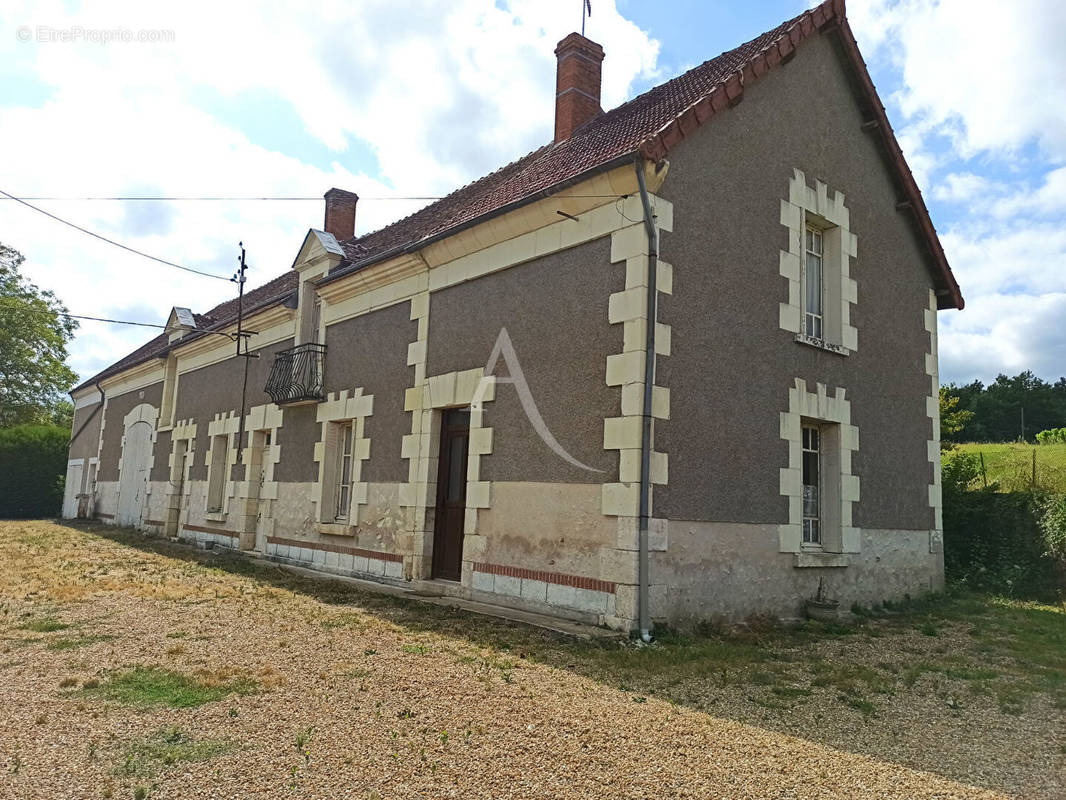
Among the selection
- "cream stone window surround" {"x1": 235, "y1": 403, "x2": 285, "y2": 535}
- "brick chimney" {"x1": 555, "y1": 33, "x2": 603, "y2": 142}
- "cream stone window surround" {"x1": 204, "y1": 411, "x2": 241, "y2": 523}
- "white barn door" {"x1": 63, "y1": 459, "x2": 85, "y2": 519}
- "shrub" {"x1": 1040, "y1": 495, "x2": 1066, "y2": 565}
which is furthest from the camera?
"white barn door" {"x1": 63, "y1": 459, "x2": 85, "y2": 519}

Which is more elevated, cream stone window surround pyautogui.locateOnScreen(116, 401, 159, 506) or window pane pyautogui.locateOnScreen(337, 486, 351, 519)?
cream stone window surround pyautogui.locateOnScreen(116, 401, 159, 506)

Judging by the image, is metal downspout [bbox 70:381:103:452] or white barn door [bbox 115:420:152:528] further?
metal downspout [bbox 70:381:103:452]

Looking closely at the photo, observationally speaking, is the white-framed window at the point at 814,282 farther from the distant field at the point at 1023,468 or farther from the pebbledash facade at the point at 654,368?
the distant field at the point at 1023,468

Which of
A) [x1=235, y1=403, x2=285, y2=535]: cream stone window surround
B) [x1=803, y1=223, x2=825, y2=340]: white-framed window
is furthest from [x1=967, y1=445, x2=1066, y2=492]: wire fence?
[x1=235, y1=403, x2=285, y2=535]: cream stone window surround

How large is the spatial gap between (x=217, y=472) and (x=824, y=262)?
13.1 m

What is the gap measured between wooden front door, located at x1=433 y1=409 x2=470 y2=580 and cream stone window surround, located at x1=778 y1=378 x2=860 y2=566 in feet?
12.7

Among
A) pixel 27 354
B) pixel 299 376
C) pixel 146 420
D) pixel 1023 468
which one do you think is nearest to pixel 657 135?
pixel 299 376

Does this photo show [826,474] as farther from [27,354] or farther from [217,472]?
[27,354]

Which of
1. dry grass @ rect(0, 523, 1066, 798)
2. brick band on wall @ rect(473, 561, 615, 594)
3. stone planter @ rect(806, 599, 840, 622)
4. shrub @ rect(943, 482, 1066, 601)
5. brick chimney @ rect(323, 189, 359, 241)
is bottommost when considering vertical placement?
dry grass @ rect(0, 523, 1066, 798)

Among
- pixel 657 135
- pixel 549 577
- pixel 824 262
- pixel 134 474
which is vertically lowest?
pixel 549 577

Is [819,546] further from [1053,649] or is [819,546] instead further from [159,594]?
[159,594]

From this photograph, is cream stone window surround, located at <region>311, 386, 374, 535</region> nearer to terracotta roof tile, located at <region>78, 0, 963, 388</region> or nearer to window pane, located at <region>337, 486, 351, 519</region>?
window pane, located at <region>337, 486, 351, 519</region>

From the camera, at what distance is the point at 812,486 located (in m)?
9.29

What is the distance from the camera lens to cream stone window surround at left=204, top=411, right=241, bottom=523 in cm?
1594
